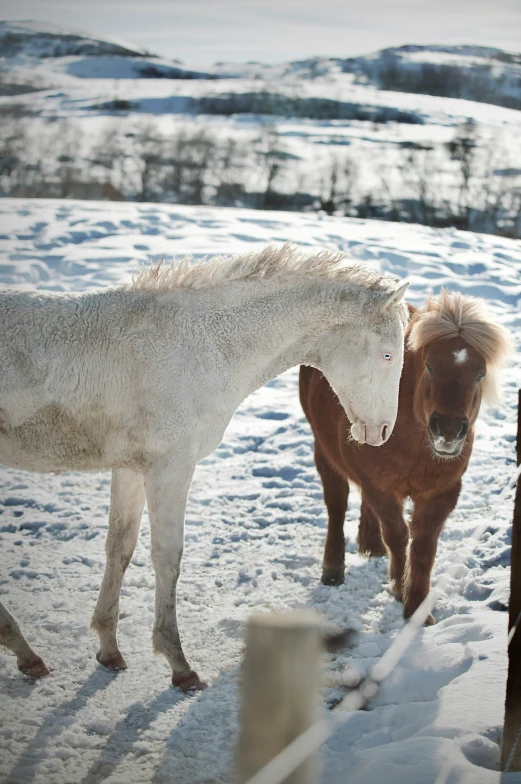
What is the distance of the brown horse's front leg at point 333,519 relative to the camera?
4.62 m

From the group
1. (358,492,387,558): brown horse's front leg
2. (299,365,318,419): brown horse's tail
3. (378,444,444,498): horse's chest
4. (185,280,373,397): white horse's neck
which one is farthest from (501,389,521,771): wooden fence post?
(299,365,318,419): brown horse's tail

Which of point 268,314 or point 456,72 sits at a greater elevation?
point 456,72

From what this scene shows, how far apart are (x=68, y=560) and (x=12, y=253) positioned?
285 inches

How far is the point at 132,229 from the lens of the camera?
468 inches

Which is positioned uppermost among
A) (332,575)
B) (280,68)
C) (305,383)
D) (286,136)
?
(280,68)

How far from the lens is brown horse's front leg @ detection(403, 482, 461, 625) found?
3.96 m

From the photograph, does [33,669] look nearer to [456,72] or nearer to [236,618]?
[236,618]

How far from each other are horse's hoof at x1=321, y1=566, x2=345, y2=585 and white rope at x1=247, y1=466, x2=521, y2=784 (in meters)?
0.64

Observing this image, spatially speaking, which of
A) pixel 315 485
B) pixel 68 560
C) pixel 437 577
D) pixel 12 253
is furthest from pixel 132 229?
pixel 437 577

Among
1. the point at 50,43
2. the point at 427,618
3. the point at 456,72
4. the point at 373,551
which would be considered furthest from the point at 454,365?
the point at 50,43

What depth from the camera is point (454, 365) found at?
3809 millimetres

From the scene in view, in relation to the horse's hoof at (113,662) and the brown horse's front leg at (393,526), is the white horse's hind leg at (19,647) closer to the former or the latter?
the horse's hoof at (113,662)

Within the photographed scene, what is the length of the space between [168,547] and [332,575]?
167cm

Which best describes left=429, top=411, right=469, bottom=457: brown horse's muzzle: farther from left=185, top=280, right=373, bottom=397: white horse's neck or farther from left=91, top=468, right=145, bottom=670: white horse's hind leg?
left=91, top=468, right=145, bottom=670: white horse's hind leg
